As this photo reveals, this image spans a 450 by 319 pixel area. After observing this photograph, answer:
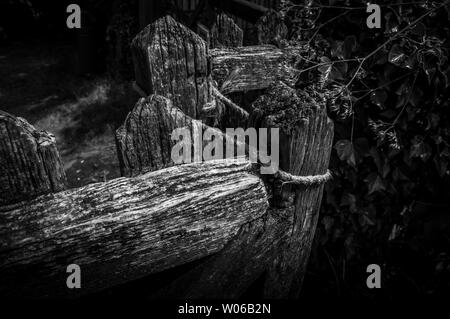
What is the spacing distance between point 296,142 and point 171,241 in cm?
48

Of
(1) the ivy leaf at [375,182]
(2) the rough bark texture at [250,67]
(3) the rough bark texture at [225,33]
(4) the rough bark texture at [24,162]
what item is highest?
(3) the rough bark texture at [225,33]

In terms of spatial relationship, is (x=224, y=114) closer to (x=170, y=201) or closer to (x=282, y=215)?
(x=282, y=215)

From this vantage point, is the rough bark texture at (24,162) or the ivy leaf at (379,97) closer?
the rough bark texture at (24,162)

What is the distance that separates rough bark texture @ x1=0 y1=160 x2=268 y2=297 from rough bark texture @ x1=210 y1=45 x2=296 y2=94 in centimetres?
63

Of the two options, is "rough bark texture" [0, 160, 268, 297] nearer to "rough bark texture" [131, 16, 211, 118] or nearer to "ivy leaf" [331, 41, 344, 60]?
"rough bark texture" [131, 16, 211, 118]

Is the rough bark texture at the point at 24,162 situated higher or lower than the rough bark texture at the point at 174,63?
lower

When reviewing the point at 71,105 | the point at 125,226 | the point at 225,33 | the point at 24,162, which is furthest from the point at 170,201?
the point at 71,105

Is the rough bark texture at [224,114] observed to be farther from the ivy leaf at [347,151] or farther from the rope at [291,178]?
the ivy leaf at [347,151]

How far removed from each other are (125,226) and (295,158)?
563 millimetres

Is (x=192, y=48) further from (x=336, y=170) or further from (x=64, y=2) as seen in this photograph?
(x=64, y=2)

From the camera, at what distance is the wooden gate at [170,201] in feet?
3.11

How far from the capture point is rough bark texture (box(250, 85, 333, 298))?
123 cm

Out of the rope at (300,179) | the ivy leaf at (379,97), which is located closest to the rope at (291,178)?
the rope at (300,179)

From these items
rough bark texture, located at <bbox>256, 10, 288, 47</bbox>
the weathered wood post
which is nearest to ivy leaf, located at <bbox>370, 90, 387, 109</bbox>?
rough bark texture, located at <bbox>256, 10, 288, 47</bbox>
